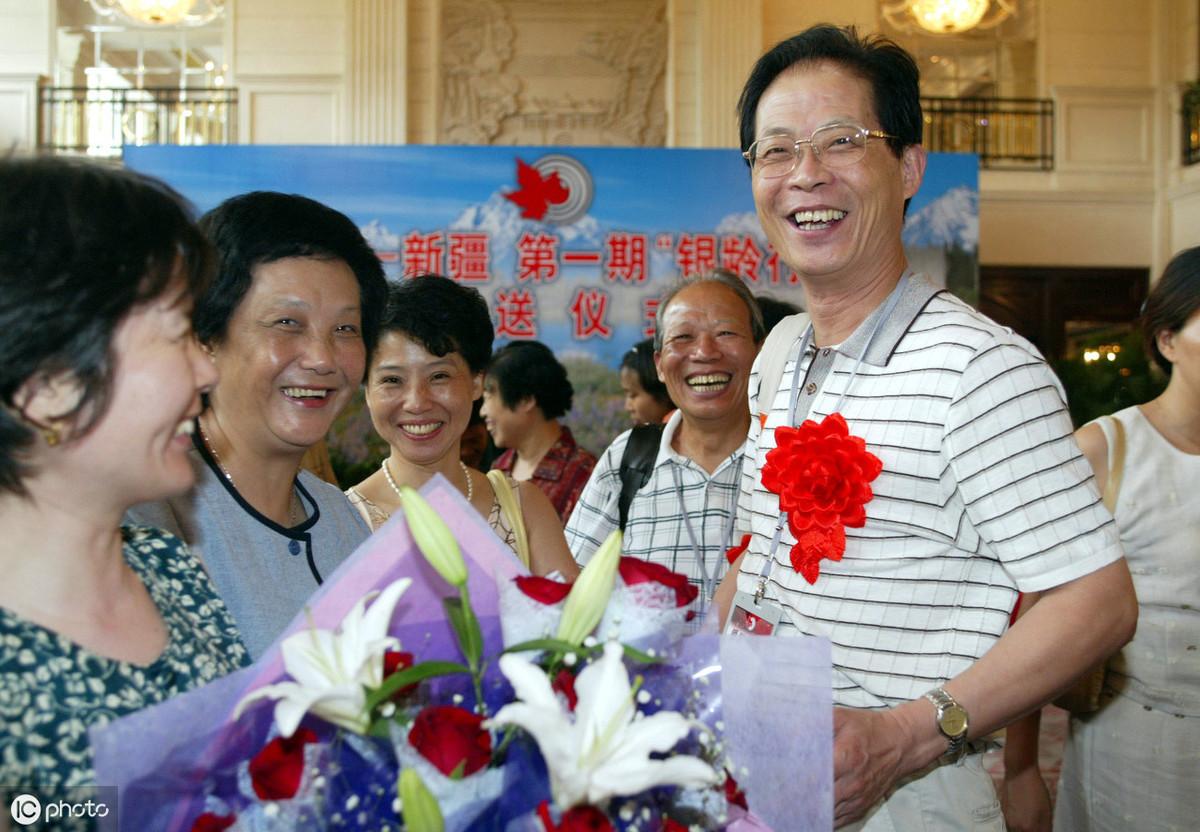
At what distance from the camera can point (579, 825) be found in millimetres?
786

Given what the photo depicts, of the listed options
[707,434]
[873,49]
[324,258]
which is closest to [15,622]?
[324,258]

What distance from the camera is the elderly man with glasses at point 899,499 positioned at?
145cm

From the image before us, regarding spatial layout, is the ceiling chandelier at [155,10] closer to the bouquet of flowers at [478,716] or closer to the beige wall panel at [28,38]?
the beige wall panel at [28,38]

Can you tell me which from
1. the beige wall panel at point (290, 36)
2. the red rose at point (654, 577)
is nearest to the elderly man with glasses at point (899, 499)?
the red rose at point (654, 577)

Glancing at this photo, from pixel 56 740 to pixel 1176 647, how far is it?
2.09 meters

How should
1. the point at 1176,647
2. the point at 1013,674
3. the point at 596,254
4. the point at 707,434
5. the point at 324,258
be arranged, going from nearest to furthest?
the point at 1013,674 < the point at 324,258 < the point at 1176,647 < the point at 707,434 < the point at 596,254

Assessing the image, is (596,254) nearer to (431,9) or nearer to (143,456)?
(431,9)

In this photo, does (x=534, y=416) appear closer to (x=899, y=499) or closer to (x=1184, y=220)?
(x=899, y=499)

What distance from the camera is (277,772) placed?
83 cm

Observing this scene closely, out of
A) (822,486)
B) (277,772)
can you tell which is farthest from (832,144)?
(277,772)

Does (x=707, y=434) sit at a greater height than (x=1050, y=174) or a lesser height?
lesser

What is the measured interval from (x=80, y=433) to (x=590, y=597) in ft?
1.60

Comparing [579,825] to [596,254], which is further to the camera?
[596,254]

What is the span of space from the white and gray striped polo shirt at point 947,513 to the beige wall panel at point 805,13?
10.5m
